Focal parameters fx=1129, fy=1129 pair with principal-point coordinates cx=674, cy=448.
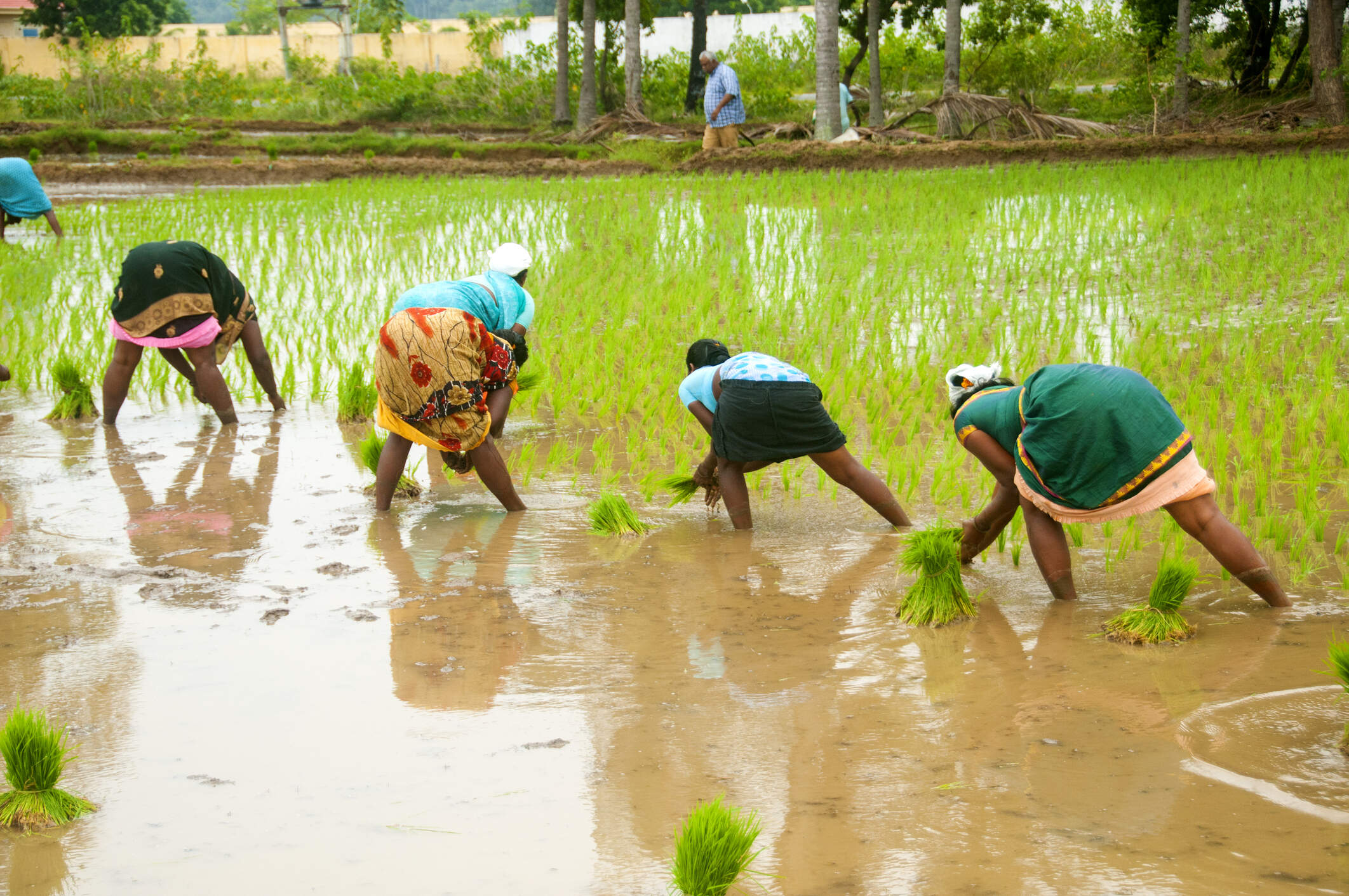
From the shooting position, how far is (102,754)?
252 centimetres

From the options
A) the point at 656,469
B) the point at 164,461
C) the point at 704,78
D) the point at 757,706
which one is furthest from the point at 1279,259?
the point at 704,78

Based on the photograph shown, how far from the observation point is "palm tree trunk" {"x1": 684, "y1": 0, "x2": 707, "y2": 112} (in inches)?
894

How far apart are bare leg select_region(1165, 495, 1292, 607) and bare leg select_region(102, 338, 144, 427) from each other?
15.7 feet

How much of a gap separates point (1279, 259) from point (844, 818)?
6.69m

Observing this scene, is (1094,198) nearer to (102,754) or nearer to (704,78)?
(102,754)

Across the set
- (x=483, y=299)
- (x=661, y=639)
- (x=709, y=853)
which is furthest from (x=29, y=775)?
(x=483, y=299)

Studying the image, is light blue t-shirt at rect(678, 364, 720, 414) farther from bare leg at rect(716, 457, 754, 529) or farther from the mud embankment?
the mud embankment

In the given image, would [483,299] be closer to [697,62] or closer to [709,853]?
[709,853]

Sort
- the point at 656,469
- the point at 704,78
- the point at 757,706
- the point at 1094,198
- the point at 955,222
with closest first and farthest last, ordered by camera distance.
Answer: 1. the point at 757,706
2. the point at 656,469
3. the point at 955,222
4. the point at 1094,198
5. the point at 704,78

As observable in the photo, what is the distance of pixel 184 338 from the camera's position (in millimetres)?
5520

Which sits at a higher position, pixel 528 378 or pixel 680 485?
pixel 528 378

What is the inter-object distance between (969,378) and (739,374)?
2.82ft

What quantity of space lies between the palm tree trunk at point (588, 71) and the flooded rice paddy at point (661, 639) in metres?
14.2

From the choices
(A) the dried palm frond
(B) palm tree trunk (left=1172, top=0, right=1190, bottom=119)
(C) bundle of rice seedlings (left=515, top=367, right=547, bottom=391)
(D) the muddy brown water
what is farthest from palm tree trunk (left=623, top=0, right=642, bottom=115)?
(D) the muddy brown water
